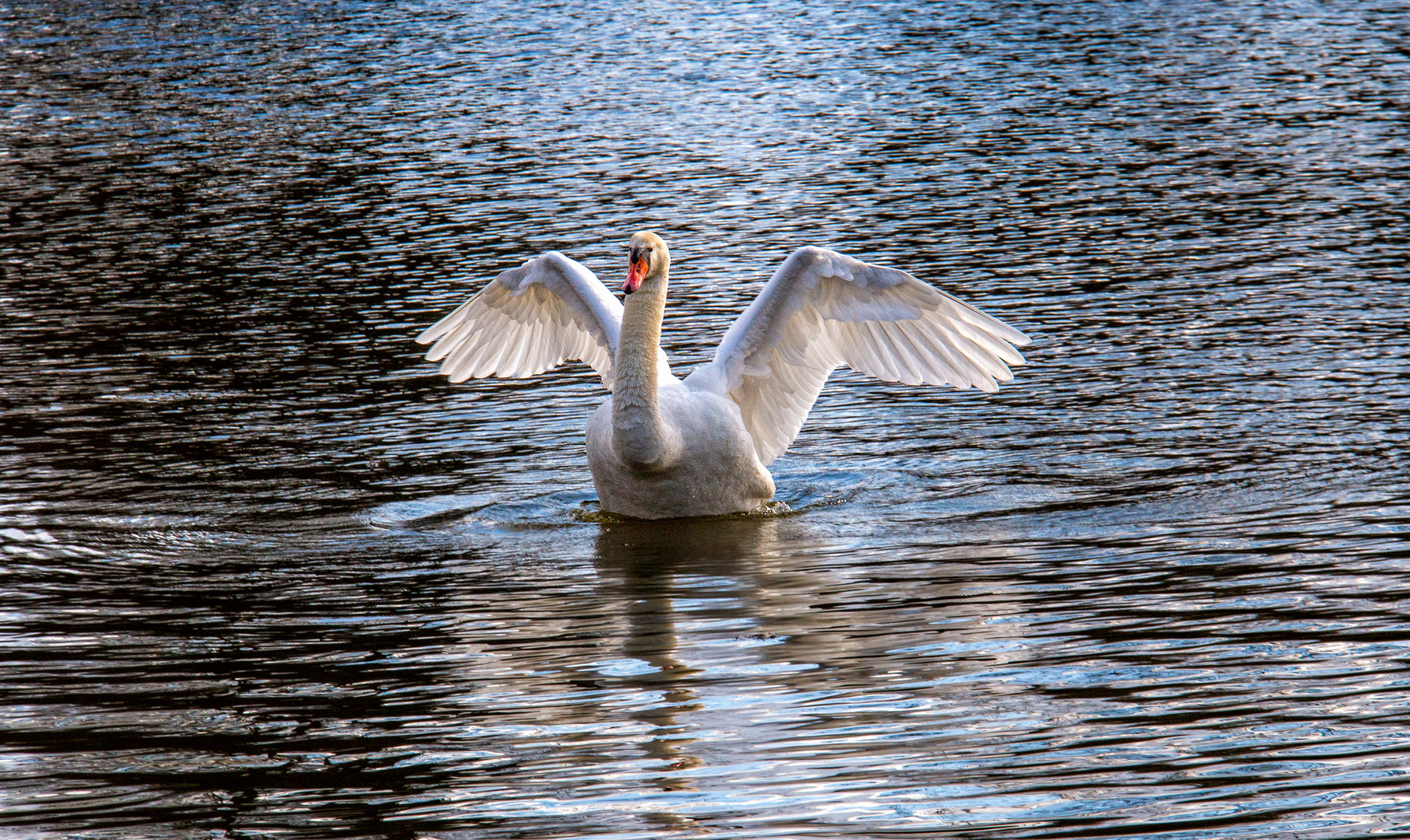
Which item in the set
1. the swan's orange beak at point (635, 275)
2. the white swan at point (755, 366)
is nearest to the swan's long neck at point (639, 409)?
the white swan at point (755, 366)

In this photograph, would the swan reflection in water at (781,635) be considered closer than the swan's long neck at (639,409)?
Yes

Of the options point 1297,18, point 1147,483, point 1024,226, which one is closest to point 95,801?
point 1147,483

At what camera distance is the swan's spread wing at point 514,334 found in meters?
12.1

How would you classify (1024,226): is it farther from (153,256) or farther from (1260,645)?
(1260,645)

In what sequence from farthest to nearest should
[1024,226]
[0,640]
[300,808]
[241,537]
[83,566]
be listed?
[1024,226] < [241,537] < [83,566] < [0,640] < [300,808]

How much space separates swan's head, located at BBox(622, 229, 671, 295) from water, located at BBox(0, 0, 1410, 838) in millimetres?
1486

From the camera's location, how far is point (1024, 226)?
18141 millimetres

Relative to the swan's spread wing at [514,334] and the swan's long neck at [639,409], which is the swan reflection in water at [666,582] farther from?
the swan's spread wing at [514,334]

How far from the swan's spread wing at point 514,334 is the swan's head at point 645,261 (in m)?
1.55

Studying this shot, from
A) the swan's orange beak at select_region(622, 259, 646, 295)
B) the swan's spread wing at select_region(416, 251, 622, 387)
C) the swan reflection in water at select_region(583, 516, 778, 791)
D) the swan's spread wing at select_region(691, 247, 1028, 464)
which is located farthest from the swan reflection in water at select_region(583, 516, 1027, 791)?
the swan's spread wing at select_region(416, 251, 622, 387)

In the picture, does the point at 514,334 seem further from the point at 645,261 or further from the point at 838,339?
the point at 838,339

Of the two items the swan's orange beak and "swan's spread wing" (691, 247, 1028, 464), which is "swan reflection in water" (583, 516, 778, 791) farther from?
the swan's orange beak

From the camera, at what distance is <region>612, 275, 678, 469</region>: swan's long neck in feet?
32.1

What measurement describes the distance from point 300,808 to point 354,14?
132ft
